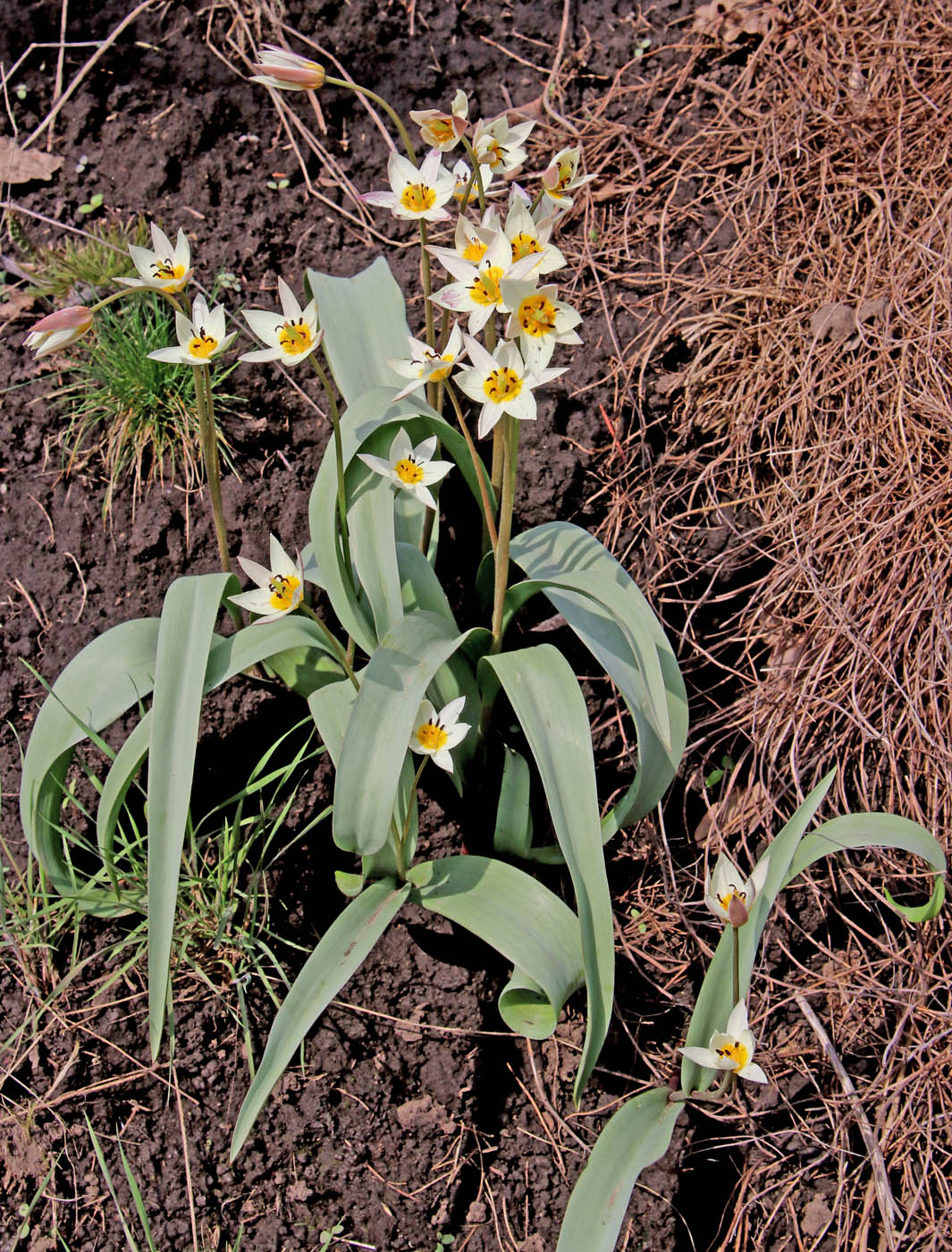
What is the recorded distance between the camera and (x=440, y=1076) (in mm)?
1738

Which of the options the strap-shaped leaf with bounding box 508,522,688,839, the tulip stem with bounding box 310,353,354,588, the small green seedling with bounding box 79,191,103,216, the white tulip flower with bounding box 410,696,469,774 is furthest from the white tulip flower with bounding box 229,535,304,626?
the small green seedling with bounding box 79,191,103,216

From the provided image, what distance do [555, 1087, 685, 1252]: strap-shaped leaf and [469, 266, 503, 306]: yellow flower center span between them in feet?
3.86

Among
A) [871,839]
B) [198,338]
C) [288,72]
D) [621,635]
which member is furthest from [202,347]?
[871,839]

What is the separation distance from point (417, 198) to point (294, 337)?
333mm

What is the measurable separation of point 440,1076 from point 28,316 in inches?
74.7

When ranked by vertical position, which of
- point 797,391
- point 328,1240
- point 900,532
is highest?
point 797,391

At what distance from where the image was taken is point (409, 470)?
1.56 metres

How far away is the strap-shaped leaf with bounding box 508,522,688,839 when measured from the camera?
1.51 metres

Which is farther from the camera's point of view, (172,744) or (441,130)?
(441,130)

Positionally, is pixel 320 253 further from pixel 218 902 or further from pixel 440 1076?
pixel 440 1076

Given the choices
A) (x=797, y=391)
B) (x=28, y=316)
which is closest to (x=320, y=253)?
(x=28, y=316)

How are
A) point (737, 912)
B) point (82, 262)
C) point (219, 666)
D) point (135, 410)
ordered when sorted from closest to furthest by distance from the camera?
point (737, 912) < point (219, 666) < point (135, 410) < point (82, 262)

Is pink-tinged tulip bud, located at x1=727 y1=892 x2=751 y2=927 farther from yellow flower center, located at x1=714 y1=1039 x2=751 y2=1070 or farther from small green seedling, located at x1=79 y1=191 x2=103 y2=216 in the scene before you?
small green seedling, located at x1=79 y1=191 x2=103 y2=216

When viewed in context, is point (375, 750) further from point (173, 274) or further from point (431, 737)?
point (173, 274)
